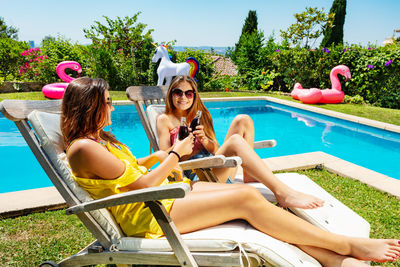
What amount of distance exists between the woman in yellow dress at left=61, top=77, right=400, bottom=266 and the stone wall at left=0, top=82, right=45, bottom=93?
1201cm

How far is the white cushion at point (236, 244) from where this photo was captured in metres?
1.41

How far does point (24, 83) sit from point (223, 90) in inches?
352

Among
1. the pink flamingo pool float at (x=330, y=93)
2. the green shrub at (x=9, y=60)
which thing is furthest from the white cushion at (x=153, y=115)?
the green shrub at (x=9, y=60)

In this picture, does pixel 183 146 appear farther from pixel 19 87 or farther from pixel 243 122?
pixel 19 87

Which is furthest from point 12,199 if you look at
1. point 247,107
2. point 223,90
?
point 223,90

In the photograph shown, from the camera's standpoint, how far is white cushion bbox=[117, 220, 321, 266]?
1.41 meters

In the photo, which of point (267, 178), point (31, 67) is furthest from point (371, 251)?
point (31, 67)

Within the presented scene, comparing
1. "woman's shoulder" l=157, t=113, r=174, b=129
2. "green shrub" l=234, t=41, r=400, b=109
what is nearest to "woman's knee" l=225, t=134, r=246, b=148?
"woman's shoulder" l=157, t=113, r=174, b=129

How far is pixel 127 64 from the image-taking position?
12133 mm

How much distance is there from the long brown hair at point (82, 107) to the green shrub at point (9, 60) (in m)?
14.4

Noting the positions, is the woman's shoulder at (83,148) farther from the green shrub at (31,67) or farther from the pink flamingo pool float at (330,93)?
the green shrub at (31,67)

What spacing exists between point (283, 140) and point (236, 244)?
20.5ft

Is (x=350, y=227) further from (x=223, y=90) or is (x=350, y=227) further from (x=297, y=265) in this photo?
(x=223, y=90)

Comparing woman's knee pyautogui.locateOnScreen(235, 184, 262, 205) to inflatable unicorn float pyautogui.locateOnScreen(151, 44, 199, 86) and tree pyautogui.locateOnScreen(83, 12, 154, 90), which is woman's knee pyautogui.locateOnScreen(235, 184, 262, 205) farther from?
tree pyautogui.locateOnScreen(83, 12, 154, 90)
